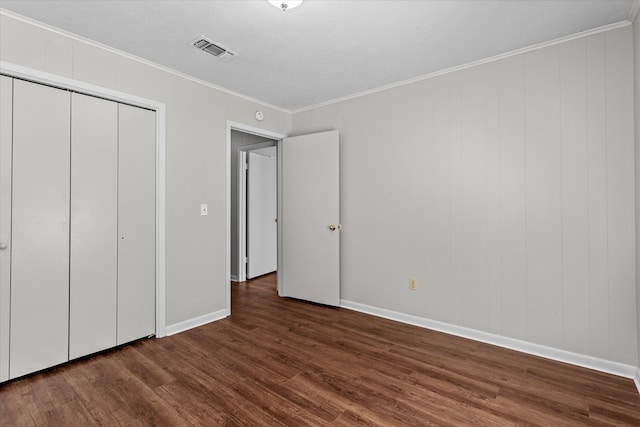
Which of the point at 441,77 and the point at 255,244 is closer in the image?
the point at 441,77

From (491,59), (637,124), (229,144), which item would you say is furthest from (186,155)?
(637,124)

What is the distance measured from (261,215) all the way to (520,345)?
3977 millimetres

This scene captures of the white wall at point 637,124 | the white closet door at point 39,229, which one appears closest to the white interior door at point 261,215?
the white closet door at point 39,229

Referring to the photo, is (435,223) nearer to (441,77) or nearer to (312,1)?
(441,77)

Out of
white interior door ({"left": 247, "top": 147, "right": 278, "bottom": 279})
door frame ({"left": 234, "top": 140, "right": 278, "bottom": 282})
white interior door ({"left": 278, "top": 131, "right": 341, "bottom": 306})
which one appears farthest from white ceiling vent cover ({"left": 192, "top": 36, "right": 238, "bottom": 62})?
white interior door ({"left": 247, "top": 147, "right": 278, "bottom": 279})

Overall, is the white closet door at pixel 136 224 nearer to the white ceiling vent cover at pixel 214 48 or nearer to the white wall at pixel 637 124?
the white ceiling vent cover at pixel 214 48

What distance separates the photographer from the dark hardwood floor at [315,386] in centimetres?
183

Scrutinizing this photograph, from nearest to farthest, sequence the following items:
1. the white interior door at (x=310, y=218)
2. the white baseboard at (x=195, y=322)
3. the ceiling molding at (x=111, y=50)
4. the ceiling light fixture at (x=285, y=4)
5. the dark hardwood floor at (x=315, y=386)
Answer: the dark hardwood floor at (x=315, y=386) < the ceiling light fixture at (x=285, y=4) < the ceiling molding at (x=111, y=50) < the white baseboard at (x=195, y=322) < the white interior door at (x=310, y=218)

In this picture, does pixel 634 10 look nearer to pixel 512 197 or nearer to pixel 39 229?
pixel 512 197

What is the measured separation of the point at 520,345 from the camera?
2.67 metres

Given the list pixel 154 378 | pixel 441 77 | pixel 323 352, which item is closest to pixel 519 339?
pixel 323 352

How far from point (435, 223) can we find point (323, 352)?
5.24 ft

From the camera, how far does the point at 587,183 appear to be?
2.40m

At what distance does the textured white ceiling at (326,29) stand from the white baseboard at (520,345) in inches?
95.4
